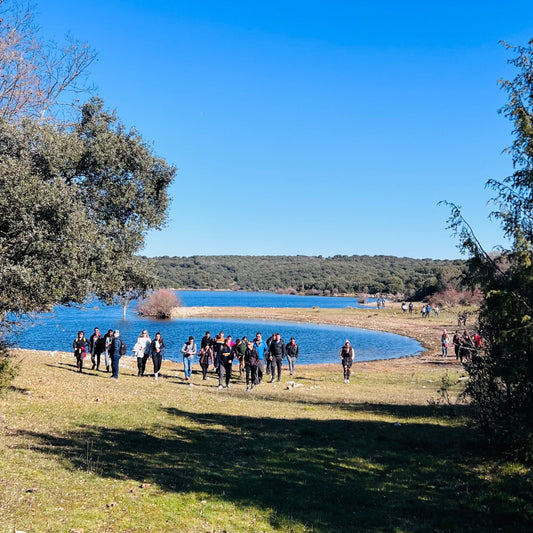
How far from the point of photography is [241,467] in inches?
377

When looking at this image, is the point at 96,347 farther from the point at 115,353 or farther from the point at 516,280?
the point at 516,280

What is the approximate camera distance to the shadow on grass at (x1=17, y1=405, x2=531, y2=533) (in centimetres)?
755

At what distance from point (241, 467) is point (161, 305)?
6913 centimetres

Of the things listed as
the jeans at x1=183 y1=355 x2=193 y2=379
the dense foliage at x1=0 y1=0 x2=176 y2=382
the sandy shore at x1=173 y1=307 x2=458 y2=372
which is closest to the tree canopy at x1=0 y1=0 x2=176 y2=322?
the dense foliage at x1=0 y1=0 x2=176 y2=382

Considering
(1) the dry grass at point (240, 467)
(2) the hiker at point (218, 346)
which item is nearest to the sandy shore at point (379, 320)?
(2) the hiker at point (218, 346)

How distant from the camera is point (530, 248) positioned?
7.70 metres

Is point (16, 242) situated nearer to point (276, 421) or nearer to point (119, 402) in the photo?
point (119, 402)

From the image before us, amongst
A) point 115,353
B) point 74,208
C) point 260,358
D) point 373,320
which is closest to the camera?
point 74,208

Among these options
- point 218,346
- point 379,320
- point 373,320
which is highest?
point 218,346

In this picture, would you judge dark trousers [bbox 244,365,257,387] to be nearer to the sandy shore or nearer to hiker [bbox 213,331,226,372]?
hiker [bbox 213,331,226,372]

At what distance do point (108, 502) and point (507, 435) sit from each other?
7173 mm

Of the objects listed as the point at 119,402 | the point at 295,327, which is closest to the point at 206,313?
the point at 295,327

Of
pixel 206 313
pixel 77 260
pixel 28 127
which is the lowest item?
pixel 206 313

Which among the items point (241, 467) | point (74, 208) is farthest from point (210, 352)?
point (241, 467)
